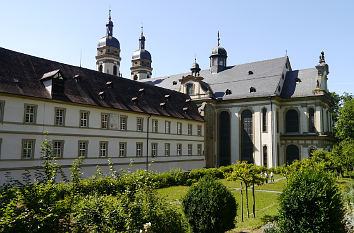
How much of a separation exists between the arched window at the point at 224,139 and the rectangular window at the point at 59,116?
28.2 metres

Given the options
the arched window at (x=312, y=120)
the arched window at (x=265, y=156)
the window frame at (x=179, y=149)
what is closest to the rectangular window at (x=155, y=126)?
the window frame at (x=179, y=149)

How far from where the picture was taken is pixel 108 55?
6091 cm

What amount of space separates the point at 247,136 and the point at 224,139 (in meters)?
4.05

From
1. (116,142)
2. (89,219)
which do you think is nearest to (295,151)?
(116,142)

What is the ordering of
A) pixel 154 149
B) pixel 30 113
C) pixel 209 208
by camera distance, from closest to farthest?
pixel 209 208, pixel 30 113, pixel 154 149

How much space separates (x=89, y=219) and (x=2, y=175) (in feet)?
55.8

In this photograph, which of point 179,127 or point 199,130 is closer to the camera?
point 179,127

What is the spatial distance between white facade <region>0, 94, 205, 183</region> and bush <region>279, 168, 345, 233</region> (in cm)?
2027

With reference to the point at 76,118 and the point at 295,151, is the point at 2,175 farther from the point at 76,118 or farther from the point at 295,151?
the point at 295,151

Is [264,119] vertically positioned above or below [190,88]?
below

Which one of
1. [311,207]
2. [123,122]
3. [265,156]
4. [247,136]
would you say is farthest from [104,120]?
[265,156]

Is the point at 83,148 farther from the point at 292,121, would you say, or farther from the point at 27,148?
the point at 292,121

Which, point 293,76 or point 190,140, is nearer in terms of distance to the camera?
point 190,140

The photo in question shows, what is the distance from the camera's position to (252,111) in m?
44.3
